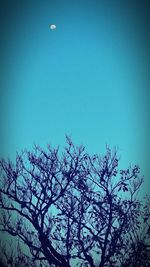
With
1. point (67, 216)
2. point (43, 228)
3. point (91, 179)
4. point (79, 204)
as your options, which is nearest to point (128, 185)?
point (91, 179)

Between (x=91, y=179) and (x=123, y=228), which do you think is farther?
(x=91, y=179)

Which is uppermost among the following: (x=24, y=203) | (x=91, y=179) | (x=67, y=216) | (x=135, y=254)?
(x=91, y=179)

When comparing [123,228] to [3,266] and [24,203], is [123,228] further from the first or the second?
[3,266]

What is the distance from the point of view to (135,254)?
14.2 ft

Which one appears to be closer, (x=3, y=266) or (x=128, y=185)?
(x=3, y=266)

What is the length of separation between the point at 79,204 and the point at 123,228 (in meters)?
1.08

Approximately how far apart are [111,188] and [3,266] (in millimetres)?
2808

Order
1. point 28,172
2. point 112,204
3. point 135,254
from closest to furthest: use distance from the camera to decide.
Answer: point 135,254
point 112,204
point 28,172

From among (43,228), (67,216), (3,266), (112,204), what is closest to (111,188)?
(112,204)

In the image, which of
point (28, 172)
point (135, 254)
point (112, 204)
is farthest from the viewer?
point (28, 172)

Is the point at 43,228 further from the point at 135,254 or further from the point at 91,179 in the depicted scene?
the point at 135,254

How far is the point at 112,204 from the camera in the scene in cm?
466

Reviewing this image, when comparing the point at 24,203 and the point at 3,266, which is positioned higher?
the point at 24,203

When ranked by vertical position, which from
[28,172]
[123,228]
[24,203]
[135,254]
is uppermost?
[28,172]
